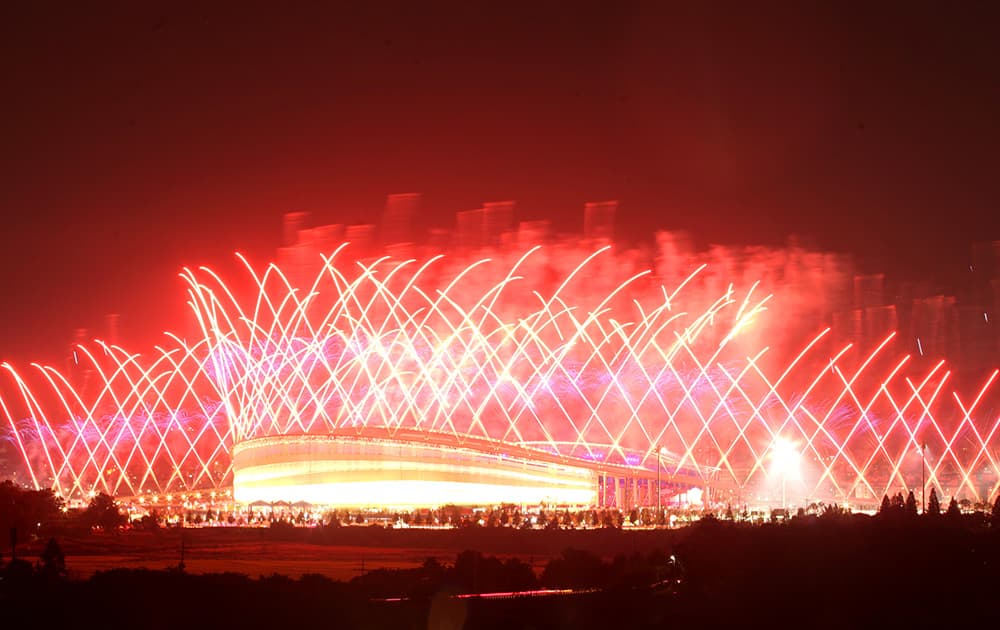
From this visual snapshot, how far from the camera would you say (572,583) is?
44.5 m

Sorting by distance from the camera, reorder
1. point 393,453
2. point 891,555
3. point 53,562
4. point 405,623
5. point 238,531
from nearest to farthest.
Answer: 1. point 405,623
2. point 53,562
3. point 891,555
4. point 238,531
5. point 393,453

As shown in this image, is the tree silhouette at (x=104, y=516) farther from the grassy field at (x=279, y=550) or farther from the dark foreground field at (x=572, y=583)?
the dark foreground field at (x=572, y=583)

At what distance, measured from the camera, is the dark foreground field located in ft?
111

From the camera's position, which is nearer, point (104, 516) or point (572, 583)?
point (572, 583)

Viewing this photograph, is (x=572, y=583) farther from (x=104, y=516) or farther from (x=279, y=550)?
(x=104, y=516)

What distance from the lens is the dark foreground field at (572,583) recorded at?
111ft

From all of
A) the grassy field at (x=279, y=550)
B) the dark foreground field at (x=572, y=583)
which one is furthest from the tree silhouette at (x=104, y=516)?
the dark foreground field at (x=572, y=583)

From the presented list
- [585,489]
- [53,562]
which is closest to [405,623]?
[53,562]

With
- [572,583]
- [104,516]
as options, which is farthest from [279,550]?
[572,583]

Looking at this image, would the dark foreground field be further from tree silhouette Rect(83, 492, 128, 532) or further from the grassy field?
tree silhouette Rect(83, 492, 128, 532)

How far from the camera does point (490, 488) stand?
9738cm

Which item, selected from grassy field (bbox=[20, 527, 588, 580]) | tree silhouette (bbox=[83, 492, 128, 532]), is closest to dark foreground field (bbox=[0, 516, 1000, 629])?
grassy field (bbox=[20, 527, 588, 580])

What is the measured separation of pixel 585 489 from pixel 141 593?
7118 cm

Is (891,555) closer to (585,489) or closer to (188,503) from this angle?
(585,489)
